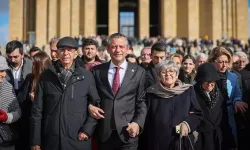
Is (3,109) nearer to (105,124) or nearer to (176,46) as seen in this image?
(105,124)

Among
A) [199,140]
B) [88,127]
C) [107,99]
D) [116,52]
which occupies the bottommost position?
[199,140]

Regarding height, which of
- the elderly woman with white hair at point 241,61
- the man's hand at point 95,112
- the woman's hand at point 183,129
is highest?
the elderly woman with white hair at point 241,61

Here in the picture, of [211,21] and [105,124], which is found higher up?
[211,21]

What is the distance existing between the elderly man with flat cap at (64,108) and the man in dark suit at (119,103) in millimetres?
155

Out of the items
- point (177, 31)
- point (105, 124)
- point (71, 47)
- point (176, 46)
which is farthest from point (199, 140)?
point (177, 31)

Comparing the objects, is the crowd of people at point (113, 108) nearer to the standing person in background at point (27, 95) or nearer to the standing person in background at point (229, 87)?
the standing person in background at point (27, 95)

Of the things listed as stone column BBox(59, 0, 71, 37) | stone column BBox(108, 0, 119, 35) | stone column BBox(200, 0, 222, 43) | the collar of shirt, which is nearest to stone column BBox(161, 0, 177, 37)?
stone column BBox(200, 0, 222, 43)

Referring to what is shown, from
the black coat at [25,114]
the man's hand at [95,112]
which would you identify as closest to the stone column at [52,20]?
the black coat at [25,114]

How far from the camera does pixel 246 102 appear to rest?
5781 millimetres

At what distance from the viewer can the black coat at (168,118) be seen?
4.67 metres

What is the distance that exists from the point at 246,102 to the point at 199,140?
46.8 inches

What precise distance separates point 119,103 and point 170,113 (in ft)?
2.41

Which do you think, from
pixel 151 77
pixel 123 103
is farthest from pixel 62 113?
pixel 151 77

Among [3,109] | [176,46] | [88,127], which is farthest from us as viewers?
[176,46]
